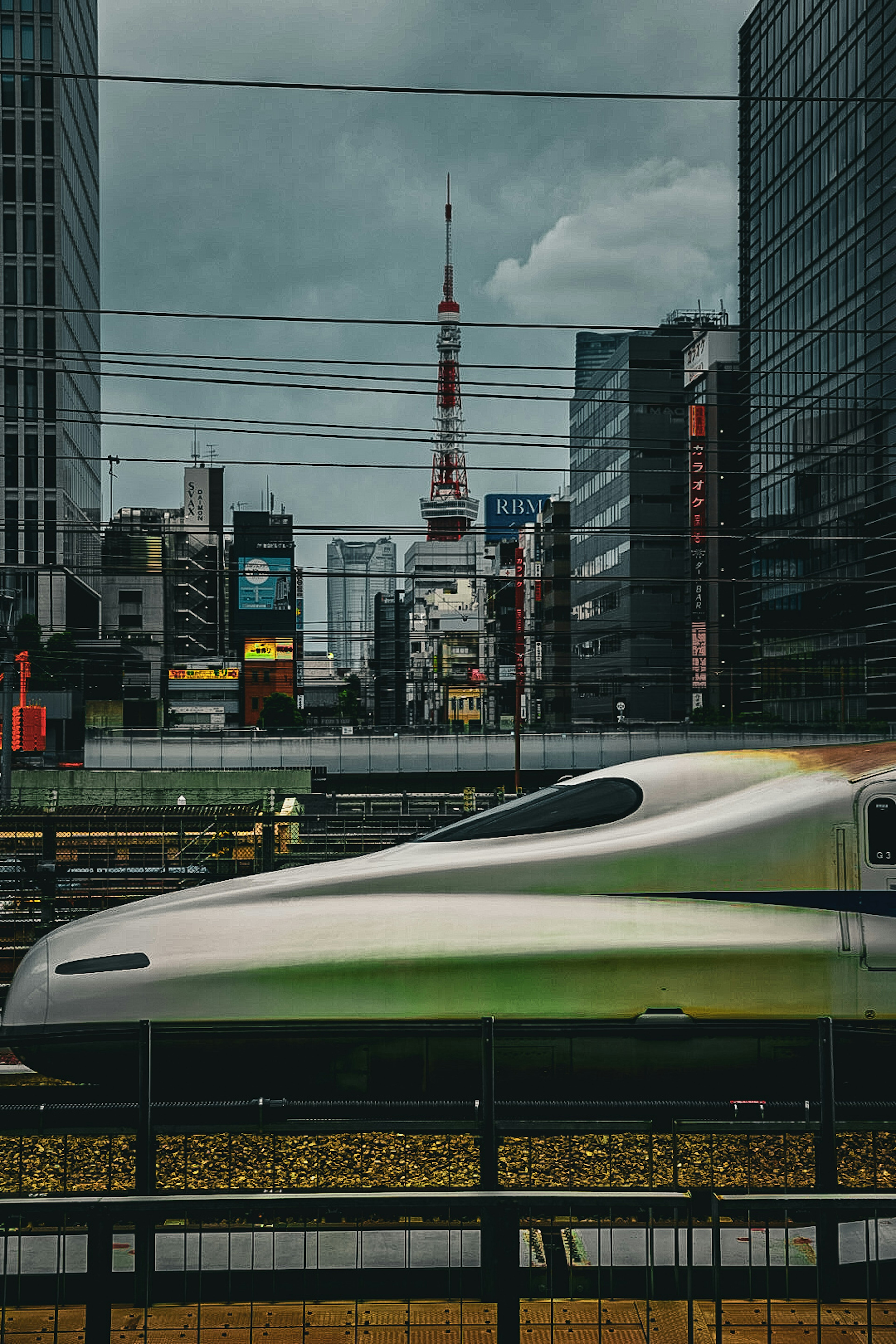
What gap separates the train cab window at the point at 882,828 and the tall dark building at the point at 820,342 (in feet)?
130

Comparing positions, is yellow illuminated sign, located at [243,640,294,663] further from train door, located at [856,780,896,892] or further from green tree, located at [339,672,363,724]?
train door, located at [856,780,896,892]

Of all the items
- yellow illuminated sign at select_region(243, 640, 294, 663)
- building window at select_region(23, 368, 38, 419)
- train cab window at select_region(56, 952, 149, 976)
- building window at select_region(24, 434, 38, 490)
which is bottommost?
train cab window at select_region(56, 952, 149, 976)

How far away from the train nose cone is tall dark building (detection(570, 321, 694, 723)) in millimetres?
76751

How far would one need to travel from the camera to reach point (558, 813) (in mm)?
8172

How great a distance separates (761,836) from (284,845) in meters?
11.3

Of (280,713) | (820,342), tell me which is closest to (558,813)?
(820,342)

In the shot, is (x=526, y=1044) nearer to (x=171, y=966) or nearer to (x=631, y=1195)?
(x=171, y=966)

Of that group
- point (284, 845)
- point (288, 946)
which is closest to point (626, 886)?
point (288, 946)

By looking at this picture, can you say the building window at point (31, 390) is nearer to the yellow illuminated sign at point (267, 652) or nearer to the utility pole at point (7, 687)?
the yellow illuminated sign at point (267, 652)

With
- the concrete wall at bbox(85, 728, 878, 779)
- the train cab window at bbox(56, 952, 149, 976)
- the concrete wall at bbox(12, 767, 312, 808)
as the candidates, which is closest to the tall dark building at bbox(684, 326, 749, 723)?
the concrete wall at bbox(85, 728, 878, 779)

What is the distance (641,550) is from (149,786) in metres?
59.4

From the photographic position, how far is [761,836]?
25.0ft

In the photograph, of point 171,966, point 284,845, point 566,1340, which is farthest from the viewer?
point 284,845

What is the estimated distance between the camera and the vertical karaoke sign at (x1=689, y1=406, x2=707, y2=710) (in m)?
81.2
